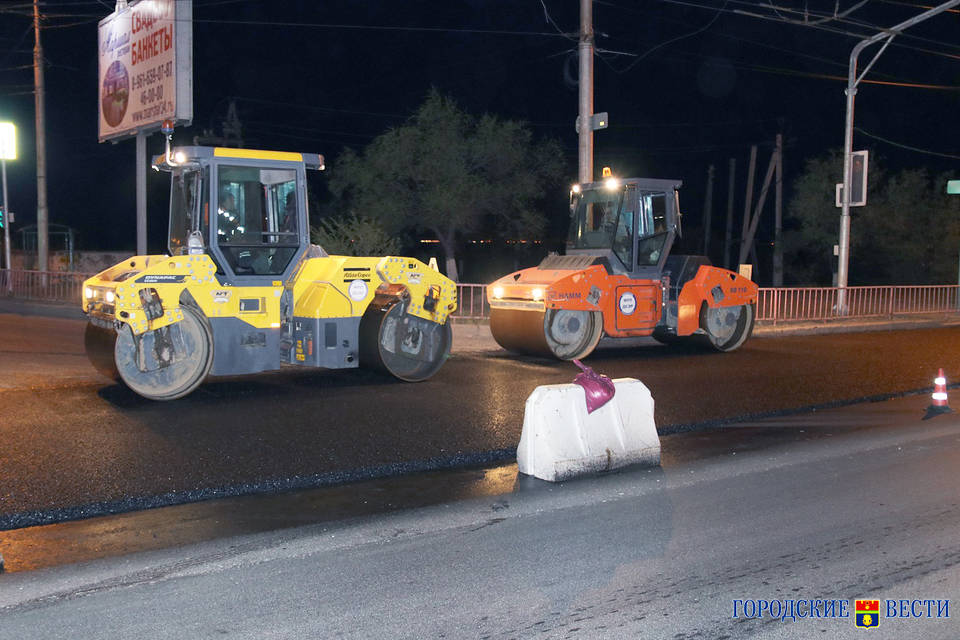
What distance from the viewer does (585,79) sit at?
1694 cm

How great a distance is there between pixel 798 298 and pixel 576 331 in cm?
857

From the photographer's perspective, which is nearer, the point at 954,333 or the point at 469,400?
the point at 469,400

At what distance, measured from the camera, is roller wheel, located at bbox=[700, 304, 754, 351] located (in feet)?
52.7

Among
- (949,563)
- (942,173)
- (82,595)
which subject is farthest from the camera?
(942,173)

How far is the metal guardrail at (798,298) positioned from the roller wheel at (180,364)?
7890mm

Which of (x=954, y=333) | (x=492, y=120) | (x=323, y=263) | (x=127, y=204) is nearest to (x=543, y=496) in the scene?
(x=323, y=263)

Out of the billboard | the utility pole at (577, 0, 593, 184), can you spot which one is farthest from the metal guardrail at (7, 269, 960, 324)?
the billboard

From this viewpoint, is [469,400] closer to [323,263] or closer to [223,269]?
[323,263]

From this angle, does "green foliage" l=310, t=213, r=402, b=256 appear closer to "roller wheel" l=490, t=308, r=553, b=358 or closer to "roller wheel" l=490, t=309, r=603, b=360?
"roller wheel" l=490, t=308, r=553, b=358

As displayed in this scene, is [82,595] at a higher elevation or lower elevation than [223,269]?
lower

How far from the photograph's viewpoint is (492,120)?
1101 inches

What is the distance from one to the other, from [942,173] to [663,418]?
110 feet

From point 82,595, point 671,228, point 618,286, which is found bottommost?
point 82,595

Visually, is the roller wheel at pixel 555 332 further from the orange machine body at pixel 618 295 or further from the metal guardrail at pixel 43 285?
the metal guardrail at pixel 43 285
